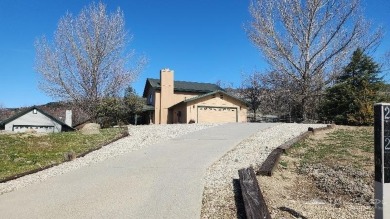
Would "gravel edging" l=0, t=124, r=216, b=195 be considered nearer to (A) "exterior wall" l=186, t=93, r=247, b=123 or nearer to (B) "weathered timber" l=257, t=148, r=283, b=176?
(B) "weathered timber" l=257, t=148, r=283, b=176

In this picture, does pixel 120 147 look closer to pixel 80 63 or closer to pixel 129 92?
pixel 80 63

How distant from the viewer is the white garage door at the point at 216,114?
34188 millimetres

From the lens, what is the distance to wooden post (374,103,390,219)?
14.0 feet

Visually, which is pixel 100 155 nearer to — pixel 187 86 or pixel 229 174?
pixel 229 174

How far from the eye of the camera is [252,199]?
19.0 ft

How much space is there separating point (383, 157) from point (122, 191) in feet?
16.4

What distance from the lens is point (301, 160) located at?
33.4 ft

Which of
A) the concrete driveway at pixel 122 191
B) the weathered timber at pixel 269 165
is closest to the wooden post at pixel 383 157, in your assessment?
the concrete driveway at pixel 122 191

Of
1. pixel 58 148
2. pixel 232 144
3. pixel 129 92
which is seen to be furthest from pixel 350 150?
pixel 129 92

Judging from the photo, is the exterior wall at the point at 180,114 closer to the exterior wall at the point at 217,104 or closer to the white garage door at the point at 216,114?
the exterior wall at the point at 217,104

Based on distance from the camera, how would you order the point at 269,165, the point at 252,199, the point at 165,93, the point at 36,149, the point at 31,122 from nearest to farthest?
1. the point at 252,199
2. the point at 269,165
3. the point at 36,149
4. the point at 165,93
5. the point at 31,122

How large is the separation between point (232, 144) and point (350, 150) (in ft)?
14.1

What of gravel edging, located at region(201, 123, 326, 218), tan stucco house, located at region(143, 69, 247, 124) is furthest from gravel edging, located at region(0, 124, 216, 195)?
tan stucco house, located at region(143, 69, 247, 124)

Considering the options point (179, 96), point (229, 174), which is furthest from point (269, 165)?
point (179, 96)
